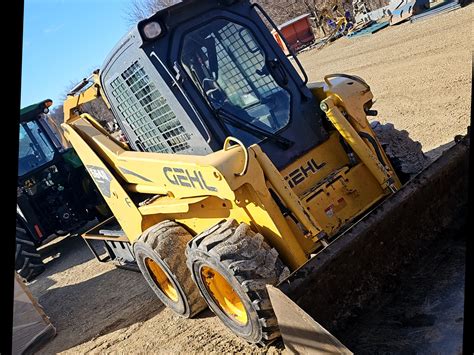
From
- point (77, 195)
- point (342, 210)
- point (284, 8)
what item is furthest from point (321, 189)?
point (284, 8)

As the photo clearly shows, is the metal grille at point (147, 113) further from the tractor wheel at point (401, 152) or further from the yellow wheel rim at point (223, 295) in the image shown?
the tractor wheel at point (401, 152)

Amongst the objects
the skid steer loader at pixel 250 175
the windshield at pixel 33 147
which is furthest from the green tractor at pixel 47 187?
the skid steer loader at pixel 250 175

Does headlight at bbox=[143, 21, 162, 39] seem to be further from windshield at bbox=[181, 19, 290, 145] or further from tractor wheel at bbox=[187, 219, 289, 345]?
tractor wheel at bbox=[187, 219, 289, 345]

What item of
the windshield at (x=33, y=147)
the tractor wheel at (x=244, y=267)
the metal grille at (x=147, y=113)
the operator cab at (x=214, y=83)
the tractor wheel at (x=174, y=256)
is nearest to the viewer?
the tractor wheel at (x=244, y=267)

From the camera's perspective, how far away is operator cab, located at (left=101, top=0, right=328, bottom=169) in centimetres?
397

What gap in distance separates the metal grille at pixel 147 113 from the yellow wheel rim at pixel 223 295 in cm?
109

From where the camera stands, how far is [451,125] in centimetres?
705

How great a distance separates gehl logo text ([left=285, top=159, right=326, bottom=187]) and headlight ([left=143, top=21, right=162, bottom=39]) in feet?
5.03

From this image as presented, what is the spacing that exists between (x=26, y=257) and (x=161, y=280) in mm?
4151

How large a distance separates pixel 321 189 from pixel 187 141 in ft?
3.81

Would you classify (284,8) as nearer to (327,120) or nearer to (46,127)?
(46,127)

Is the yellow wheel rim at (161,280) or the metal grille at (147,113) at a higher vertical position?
the metal grille at (147,113)

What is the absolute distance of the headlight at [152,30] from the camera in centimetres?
392

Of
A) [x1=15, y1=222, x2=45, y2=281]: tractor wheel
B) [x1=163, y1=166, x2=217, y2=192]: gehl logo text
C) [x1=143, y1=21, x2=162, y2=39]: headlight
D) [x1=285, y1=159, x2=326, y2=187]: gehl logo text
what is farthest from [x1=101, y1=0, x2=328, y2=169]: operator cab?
[x1=15, y1=222, x2=45, y2=281]: tractor wheel
